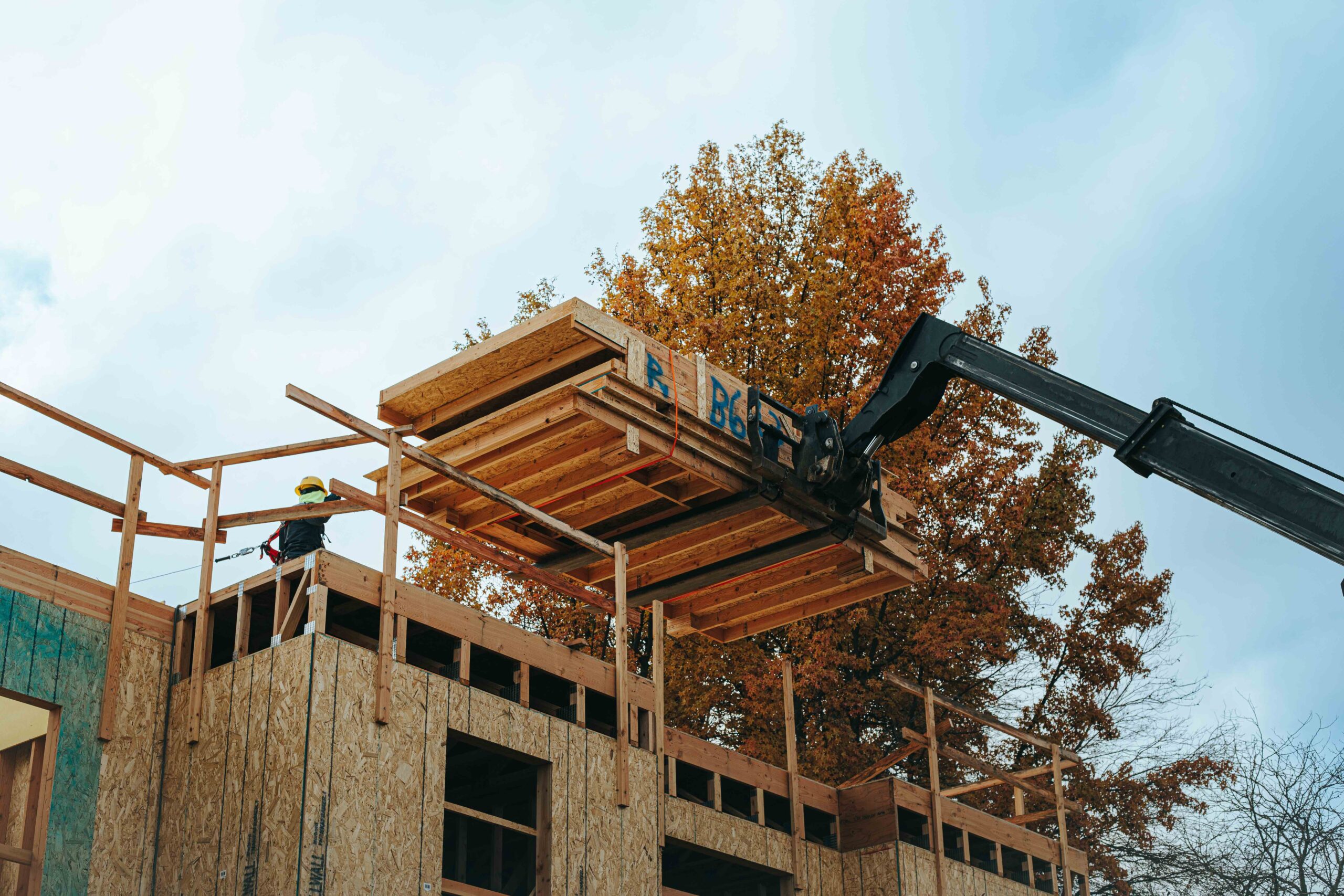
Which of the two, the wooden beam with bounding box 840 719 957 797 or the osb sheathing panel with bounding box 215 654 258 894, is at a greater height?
the wooden beam with bounding box 840 719 957 797

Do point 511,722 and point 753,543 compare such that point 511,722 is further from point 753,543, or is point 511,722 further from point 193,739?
point 753,543

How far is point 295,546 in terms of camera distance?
1355cm

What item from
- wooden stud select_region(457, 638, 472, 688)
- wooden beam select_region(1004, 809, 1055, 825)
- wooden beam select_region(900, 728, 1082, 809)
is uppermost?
wooden beam select_region(900, 728, 1082, 809)

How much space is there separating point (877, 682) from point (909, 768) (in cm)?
278

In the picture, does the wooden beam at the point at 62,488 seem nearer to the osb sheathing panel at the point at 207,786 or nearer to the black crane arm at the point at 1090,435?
the osb sheathing panel at the point at 207,786

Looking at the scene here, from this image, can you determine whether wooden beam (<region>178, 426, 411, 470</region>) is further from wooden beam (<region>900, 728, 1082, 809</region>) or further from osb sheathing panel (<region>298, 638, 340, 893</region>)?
wooden beam (<region>900, 728, 1082, 809</region>)

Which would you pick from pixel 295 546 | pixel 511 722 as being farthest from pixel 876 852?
pixel 295 546

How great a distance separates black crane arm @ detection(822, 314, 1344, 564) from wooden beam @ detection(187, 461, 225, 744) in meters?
5.72

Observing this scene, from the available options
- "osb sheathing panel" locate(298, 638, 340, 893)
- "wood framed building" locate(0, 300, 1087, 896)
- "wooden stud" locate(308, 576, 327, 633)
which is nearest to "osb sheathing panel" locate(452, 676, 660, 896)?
"wood framed building" locate(0, 300, 1087, 896)

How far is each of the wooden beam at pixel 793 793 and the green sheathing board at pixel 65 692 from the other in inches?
287

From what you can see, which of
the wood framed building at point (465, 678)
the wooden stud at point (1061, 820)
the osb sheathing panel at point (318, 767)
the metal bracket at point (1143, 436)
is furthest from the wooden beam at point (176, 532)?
the wooden stud at point (1061, 820)

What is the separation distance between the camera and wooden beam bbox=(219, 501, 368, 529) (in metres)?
11.6

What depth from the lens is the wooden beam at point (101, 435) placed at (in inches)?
442

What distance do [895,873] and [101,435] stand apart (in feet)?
32.3
